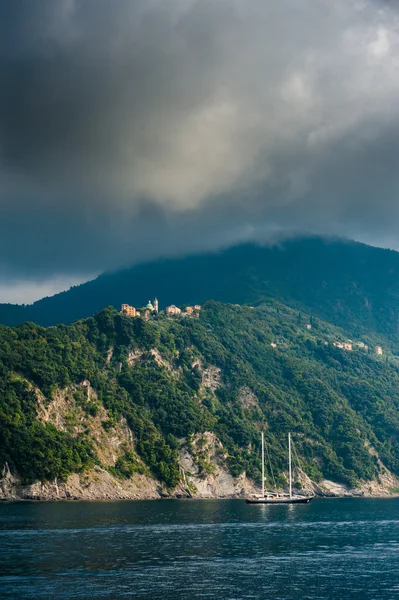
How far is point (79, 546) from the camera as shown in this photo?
10756 cm

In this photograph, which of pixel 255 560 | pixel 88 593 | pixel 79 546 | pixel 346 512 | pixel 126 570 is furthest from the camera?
pixel 346 512

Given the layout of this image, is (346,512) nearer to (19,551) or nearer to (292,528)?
(292,528)

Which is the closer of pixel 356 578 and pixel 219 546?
pixel 356 578

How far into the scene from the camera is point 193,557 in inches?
3952

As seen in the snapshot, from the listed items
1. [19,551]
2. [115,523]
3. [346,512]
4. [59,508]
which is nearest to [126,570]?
[19,551]

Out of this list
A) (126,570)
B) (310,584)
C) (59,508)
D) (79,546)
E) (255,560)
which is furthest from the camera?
(59,508)

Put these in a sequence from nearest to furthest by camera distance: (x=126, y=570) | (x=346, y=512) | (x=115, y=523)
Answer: (x=126, y=570)
(x=115, y=523)
(x=346, y=512)

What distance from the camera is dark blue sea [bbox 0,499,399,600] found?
78.3 m

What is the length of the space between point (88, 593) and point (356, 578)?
30.2 m

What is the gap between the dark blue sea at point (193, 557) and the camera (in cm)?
7831

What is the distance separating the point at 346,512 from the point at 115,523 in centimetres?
7452

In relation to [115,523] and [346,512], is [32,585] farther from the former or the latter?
[346,512]

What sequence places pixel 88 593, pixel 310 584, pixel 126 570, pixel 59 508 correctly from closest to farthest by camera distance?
pixel 88 593
pixel 310 584
pixel 126 570
pixel 59 508

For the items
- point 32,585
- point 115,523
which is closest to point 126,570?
point 32,585
